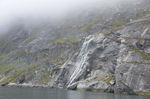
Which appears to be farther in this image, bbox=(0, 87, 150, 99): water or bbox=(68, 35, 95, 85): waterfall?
bbox=(68, 35, 95, 85): waterfall

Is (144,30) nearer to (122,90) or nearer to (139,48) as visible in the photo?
(139,48)

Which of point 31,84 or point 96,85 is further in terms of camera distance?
point 31,84

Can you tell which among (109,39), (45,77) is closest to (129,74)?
(109,39)

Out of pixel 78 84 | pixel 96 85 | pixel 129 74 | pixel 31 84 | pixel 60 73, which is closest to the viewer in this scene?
pixel 129 74

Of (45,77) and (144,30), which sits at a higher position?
(144,30)

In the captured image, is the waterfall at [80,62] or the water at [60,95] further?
the waterfall at [80,62]

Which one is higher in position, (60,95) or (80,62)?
(80,62)

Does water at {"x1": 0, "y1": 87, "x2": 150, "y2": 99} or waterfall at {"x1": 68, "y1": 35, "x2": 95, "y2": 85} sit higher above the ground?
waterfall at {"x1": 68, "y1": 35, "x2": 95, "y2": 85}

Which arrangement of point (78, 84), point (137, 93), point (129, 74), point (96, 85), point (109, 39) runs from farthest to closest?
point (109, 39), point (78, 84), point (96, 85), point (129, 74), point (137, 93)

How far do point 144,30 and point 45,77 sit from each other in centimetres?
9753

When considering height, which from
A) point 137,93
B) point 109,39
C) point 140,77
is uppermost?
point 109,39

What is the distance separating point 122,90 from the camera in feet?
371

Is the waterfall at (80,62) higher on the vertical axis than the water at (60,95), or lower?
higher

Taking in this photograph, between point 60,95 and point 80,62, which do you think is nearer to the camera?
point 60,95
